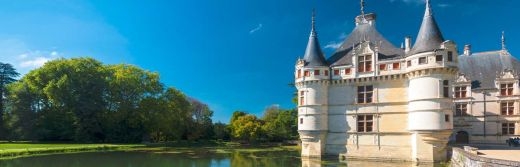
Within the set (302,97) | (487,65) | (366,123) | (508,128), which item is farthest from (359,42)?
(508,128)

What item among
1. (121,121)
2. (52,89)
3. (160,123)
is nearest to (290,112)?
(160,123)

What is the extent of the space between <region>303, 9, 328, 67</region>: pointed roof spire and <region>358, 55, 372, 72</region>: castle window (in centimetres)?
209

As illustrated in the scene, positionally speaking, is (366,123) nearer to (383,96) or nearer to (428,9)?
(383,96)

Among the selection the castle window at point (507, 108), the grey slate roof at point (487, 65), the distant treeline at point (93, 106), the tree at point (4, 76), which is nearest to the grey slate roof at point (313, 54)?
the grey slate roof at point (487, 65)

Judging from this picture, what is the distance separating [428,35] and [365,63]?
11.8ft

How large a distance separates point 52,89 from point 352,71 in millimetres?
29332

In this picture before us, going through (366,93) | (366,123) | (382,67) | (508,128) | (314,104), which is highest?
(382,67)

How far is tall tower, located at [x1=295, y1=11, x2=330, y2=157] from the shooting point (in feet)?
77.3

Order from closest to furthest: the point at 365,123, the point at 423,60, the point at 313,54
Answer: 1. the point at 423,60
2. the point at 365,123
3. the point at 313,54

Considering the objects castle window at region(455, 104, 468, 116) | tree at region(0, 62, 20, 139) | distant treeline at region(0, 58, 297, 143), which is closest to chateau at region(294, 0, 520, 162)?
castle window at region(455, 104, 468, 116)

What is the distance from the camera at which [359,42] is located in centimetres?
2423

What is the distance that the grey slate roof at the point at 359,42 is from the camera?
22.9 meters

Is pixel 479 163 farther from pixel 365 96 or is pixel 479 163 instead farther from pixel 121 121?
pixel 121 121

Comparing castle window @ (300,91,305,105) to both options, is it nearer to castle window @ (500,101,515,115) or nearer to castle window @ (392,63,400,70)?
castle window @ (392,63,400,70)
